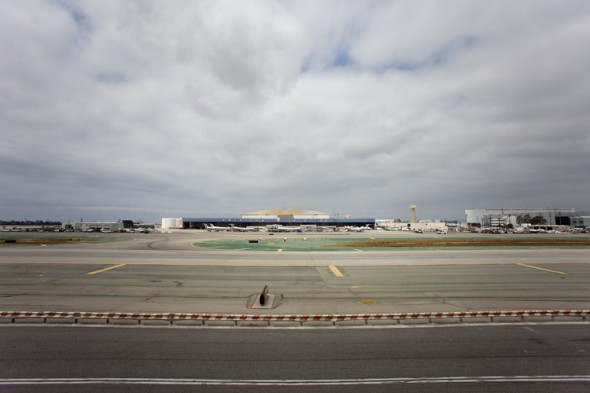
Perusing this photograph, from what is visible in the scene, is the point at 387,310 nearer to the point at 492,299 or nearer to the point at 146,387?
the point at 492,299

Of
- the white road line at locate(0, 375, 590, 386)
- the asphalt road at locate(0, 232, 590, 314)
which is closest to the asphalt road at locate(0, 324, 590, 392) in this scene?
the white road line at locate(0, 375, 590, 386)

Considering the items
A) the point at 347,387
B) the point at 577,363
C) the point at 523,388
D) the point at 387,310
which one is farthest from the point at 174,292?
the point at 577,363

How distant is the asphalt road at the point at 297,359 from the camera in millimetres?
8305

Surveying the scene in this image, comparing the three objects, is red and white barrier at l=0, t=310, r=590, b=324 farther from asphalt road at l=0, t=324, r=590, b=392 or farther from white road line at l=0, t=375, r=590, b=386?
white road line at l=0, t=375, r=590, b=386

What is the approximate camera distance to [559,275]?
25438 millimetres

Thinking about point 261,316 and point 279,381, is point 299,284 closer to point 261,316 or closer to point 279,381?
point 261,316

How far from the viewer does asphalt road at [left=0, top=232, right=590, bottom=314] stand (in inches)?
661

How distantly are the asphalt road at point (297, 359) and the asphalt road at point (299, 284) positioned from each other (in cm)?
362

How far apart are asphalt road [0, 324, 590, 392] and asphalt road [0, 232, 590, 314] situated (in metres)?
3.62

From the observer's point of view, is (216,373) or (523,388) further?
(216,373)

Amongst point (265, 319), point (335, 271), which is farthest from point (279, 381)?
point (335, 271)

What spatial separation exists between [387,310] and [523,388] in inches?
304

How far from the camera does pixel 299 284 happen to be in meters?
22.5

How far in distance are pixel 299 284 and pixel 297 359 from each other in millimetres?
12599
